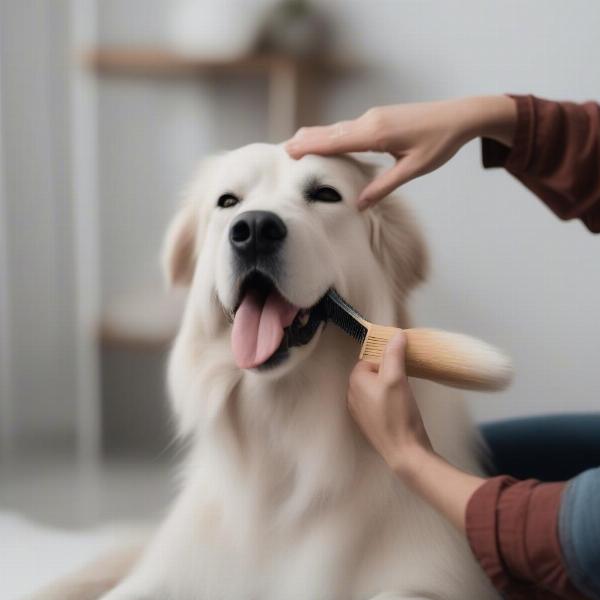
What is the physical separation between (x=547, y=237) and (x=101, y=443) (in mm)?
1395

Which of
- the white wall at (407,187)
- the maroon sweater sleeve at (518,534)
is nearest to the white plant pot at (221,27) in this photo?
the white wall at (407,187)

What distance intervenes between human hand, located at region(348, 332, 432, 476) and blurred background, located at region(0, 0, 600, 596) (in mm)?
838

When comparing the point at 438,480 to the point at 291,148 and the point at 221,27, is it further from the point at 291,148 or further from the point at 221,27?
the point at 221,27

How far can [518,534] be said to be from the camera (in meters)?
0.75

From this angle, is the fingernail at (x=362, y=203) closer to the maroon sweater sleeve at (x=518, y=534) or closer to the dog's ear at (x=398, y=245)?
the dog's ear at (x=398, y=245)

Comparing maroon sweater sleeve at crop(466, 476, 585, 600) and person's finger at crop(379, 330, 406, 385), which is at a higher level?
person's finger at crop(379, 330, 406, 385)

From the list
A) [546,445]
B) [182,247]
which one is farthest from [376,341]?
[546,445]

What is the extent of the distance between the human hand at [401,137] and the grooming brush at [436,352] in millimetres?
160

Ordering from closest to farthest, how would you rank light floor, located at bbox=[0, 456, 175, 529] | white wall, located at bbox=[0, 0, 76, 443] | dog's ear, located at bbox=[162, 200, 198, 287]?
dog's ear, located at bbox=[162, 200, 198, 287] < light floor, located at bbox=[0, 456, 175, 529] < white wall, located at bbox=[0, 0, 76, 443]

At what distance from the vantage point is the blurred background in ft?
5.66

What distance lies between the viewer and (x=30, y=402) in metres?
2.25

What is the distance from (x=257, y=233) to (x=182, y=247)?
0.91 feet

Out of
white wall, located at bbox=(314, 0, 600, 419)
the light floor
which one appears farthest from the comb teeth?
the light floor

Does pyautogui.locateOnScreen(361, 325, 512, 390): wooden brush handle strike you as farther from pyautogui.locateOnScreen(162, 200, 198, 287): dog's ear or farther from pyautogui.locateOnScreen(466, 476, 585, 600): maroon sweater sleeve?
pyautogui.locateOnScreen(162, 200, 198, 287): dog's ear
